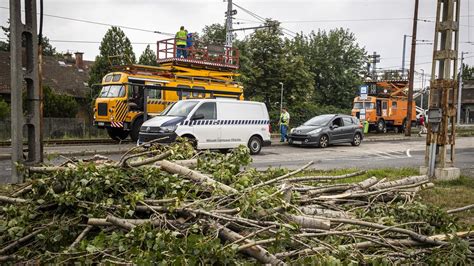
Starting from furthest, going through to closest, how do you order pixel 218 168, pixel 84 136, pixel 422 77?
pixel 422 77 → pixel 84 136 → pixel 218 168

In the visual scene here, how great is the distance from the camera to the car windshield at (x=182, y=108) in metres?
14.6

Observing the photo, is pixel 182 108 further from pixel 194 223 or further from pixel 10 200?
pixel 194 223

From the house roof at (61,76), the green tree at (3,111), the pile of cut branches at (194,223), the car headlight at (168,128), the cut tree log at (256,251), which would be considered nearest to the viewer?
the cut tree log at (256,251)

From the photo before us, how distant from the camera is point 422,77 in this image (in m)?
59.6

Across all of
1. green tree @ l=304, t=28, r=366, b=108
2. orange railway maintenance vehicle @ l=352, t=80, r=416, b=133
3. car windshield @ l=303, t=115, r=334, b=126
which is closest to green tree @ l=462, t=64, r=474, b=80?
green tree @ l=304, t=28, r=366, b=108

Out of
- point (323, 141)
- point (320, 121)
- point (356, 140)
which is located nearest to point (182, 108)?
point (323, 141)

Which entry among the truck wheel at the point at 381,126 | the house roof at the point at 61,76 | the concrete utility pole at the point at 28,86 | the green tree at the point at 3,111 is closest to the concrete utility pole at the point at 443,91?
the concrete utility pole at the point at 28,86

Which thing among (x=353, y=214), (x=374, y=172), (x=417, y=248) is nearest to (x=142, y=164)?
(x=353, y=214)

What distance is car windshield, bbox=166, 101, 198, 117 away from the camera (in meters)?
14.6

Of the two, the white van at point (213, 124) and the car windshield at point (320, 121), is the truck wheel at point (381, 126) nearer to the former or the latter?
the car windshield at point (320, 121)

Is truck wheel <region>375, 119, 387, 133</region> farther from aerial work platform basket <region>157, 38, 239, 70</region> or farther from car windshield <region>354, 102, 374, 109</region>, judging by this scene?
aerial work platform basket <region>157, 38, 239, 70</region>

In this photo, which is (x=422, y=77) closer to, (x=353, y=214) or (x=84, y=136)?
(x=84, y=136)

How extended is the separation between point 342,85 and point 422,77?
658 inches

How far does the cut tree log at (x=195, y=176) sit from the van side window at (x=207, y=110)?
30.9 ft
